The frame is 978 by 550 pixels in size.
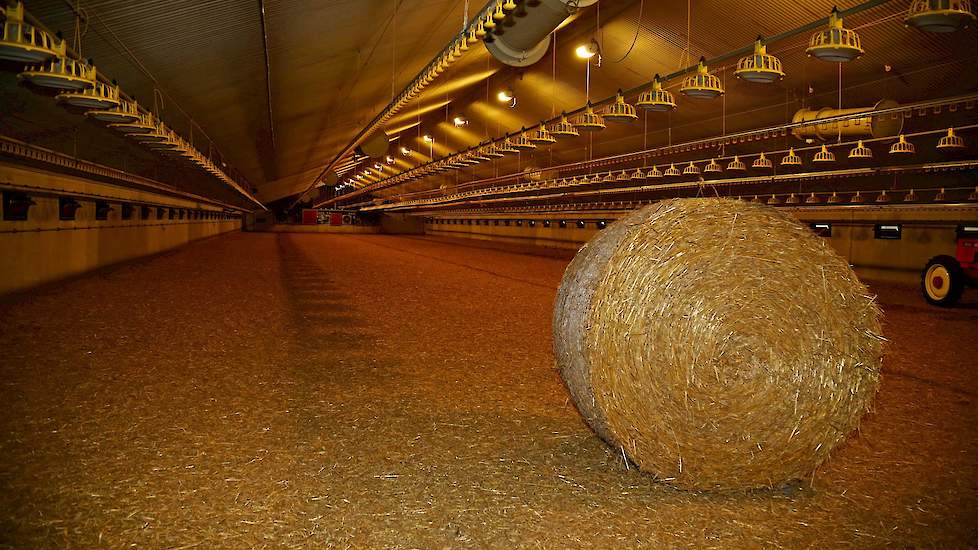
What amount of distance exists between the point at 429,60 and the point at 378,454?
54.7ft

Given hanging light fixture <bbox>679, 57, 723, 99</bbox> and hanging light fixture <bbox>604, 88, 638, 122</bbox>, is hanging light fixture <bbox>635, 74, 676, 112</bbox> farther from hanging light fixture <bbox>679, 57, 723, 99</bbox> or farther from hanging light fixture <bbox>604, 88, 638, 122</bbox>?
hanging light fixture <bbox>604, 88, 638, 122</bbox>

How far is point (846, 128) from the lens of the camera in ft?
59.1

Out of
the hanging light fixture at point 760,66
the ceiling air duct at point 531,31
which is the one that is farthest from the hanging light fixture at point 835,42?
the ceiling air duct at point 531,31

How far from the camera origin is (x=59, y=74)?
741 centimetres

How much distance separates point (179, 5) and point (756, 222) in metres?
8.35

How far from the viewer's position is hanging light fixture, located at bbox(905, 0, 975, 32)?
692cm

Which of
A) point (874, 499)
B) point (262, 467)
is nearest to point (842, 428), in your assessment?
point (874, 499)

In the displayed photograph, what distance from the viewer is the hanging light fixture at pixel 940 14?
6.92 metres

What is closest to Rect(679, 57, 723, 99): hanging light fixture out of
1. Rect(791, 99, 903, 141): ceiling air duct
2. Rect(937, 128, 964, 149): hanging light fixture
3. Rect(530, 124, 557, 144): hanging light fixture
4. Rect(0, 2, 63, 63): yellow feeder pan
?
Rect(791, 99, 903, 141): ceiling air duct

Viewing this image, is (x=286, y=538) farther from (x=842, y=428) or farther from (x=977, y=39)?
(x=977, y=39)

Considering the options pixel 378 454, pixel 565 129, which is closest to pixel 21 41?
pixel 378 454

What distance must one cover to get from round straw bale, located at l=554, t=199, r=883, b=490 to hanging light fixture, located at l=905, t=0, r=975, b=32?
479cm

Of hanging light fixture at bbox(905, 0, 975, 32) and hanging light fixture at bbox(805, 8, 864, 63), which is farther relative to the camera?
hanging light fixture at bbox(805, 8, 864, 63)

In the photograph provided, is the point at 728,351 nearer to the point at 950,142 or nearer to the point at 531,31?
the point at 531,31
